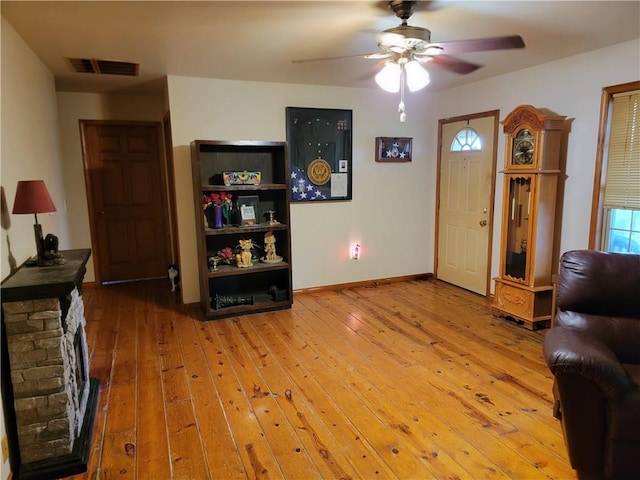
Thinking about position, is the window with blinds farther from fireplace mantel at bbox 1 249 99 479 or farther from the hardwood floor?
fireplace mantel at bbox 1 249 99 479

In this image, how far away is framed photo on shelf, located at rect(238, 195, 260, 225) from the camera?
425 centimetres

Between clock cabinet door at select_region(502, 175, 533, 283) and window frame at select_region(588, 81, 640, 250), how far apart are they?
0.48m

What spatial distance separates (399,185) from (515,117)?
173 cm

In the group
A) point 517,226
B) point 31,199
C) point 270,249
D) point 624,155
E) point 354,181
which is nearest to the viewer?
point 31,199

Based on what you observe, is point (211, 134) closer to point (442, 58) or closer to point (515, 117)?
point (442, 58)

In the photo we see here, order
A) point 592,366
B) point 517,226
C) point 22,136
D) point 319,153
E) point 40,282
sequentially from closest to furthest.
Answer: point 592,366 → point 40,282 → point 22,136 → point 517,226 → point 319,153

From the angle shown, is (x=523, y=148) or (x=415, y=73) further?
(x=523, y=148)

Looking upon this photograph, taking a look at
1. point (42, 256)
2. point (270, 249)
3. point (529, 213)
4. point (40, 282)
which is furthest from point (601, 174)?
point (42, 256)

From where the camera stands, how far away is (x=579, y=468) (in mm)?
1934

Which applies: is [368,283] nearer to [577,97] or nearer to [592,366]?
[577,97]

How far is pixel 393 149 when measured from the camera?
511cm

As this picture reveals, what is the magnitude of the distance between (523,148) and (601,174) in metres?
0.65

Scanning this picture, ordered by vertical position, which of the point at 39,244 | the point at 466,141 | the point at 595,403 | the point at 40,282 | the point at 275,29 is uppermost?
the point at 275,29

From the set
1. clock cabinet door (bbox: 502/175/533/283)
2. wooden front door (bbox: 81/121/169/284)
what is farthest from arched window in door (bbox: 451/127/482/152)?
wooden front door (bbox: 81/121/169/284)
